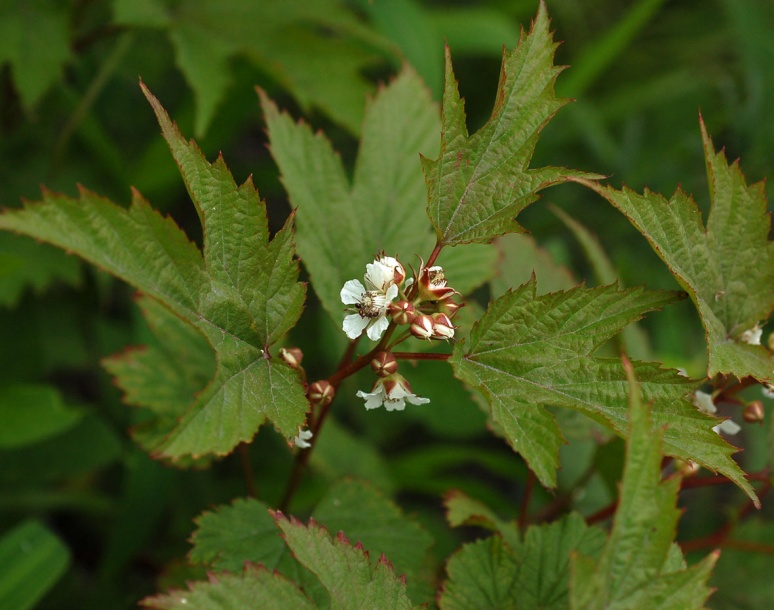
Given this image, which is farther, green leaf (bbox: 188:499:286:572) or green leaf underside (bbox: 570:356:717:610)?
green leaf (bbox: 188:499:286:572)

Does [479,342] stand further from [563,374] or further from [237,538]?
[237,538]

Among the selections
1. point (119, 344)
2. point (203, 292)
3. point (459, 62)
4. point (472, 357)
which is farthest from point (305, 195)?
point (459, 62)

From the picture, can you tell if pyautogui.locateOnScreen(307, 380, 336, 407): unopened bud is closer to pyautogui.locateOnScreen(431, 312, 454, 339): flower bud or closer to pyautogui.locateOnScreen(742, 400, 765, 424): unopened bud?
pyautogui.locateOnScreen(431, 312, 454, 339): flower bud

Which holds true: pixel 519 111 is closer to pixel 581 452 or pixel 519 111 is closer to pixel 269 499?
pixel 581 452

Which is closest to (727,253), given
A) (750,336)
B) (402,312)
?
(750,336)

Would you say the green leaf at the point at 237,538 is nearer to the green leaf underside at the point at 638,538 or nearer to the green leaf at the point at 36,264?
the green leaf underside at the point at 638,538

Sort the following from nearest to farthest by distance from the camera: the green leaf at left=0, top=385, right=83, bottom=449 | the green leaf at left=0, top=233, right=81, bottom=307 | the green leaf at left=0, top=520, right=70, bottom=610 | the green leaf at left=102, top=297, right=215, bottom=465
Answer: the green leaf at left=102, top=297, right=215, bottom=465, the green leaf at left=0, top=520, right=70, bottom=610, the green leaf at left=0, top=385, right=83, bottom=449, the green leaf at left=0, top=233, right=81, bottom=307

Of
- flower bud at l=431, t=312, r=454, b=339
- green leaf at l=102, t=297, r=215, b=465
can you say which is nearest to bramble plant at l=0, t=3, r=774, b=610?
flower bud at l=431, t=312, r=454, b=339
